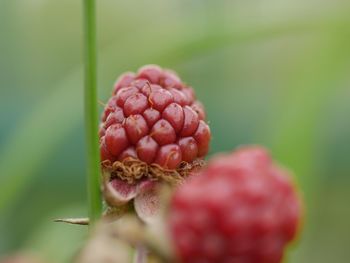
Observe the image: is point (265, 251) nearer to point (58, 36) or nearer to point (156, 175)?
point (156, 175)

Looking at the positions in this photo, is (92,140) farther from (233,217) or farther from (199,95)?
(199,95)

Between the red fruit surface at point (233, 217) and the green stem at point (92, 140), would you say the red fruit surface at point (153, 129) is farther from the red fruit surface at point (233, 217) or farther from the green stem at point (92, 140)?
the red fruit surface at point (233, 217)

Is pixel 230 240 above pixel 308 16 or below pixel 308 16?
above

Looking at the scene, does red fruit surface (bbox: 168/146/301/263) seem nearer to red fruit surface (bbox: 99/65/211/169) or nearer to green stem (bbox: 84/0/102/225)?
green stem (bbox: 84/0/102/225)

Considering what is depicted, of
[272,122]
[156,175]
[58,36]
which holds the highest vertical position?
[156,175]


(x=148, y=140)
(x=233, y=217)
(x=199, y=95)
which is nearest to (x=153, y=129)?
(x=148, y=140)

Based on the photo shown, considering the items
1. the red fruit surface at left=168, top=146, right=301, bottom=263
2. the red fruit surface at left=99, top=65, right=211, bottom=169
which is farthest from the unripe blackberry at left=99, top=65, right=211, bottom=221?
the red fruit surface at left=168, top=146, right=301, bottom=263

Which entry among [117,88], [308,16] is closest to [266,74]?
[308,16]
